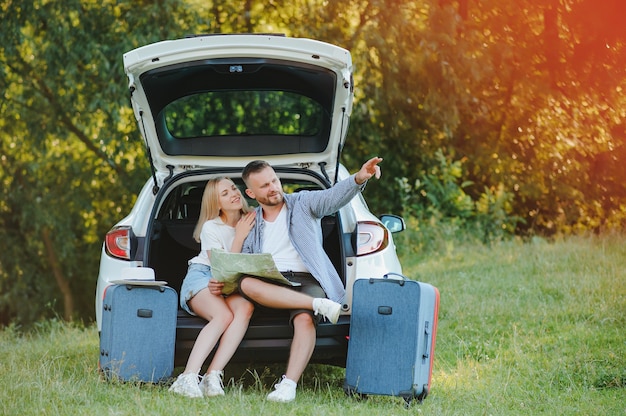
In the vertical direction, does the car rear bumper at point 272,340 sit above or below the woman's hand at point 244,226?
below

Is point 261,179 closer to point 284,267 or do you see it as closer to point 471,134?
point 284,267

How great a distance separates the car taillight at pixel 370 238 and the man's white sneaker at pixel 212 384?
1.00m

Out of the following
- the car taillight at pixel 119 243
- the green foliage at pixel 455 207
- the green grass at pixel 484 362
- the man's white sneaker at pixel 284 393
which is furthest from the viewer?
the green foliage at pixel 455 207

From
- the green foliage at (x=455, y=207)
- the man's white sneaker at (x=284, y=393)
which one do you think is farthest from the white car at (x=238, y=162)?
the green foliage at (x=455, y=207)

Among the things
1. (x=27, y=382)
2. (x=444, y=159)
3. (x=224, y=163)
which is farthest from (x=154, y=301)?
(x=444, y=159)

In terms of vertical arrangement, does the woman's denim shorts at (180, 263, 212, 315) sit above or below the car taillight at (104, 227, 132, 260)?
below

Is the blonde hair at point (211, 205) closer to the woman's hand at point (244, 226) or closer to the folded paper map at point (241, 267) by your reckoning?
the woman's hand at point (244, 226)

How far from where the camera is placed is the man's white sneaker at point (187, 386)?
15.2ft

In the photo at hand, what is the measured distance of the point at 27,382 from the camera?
4844 millimetres

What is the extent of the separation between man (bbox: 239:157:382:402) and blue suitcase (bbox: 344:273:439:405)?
0.16 metres

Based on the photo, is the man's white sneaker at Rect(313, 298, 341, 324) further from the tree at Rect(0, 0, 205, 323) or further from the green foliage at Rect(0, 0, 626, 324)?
the tree at Rect(0, 0, 205, 323)

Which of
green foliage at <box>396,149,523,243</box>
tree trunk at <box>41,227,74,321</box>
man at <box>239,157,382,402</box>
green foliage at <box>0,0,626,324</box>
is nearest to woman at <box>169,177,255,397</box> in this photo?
man at <box>239,157,382,402</box>

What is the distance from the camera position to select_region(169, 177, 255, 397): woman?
4.77m

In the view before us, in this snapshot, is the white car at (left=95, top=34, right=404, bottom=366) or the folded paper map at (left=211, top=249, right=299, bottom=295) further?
the white car at (left=95, top=34, right=404, bottom=366)
